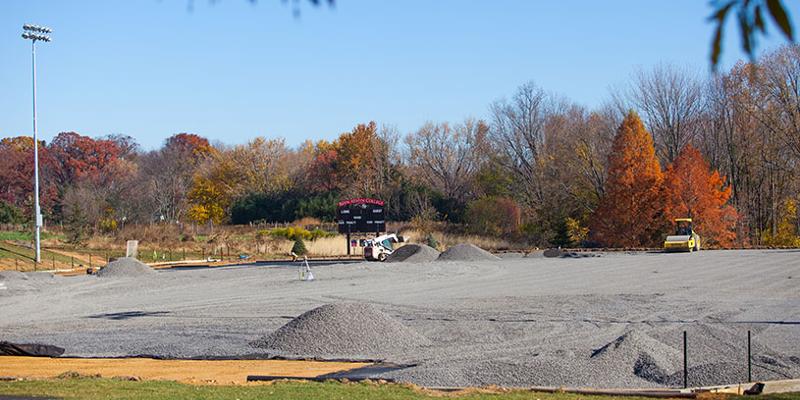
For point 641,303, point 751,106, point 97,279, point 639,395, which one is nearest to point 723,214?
point 751,106

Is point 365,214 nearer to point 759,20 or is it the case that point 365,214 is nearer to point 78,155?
point 759,20

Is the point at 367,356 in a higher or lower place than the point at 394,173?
lower

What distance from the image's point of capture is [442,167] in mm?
93500

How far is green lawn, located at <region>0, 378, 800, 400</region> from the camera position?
43.2ft

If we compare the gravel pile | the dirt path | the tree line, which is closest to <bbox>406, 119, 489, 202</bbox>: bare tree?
the tree line

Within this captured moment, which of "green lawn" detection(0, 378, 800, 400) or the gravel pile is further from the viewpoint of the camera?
the gravel pile

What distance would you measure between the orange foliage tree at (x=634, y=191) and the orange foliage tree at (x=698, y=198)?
1.00m

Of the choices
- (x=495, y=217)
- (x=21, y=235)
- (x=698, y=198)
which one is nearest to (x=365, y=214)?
(x=495, y=217)

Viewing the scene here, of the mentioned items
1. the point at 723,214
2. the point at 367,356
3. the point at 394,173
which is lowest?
the point at 367,356

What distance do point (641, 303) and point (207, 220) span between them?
69494 millimetres

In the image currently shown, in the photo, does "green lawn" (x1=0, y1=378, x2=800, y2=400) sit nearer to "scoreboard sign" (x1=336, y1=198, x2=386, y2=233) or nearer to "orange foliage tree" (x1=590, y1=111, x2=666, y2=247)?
"scoreboard sign" (x1=336, y1=198, x2=386, y2=233)

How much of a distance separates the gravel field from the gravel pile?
267 inches

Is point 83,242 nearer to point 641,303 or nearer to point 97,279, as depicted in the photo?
point 97,279

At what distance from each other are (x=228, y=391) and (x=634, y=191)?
169 feet
